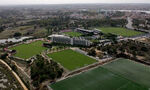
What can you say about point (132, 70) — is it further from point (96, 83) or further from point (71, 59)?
point (71, 59)

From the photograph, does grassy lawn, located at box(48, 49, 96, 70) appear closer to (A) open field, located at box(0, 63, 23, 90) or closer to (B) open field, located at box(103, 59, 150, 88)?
(B) open field, located at box(103, 59, 150, 88)

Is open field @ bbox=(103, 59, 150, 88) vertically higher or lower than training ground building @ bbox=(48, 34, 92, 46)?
lower

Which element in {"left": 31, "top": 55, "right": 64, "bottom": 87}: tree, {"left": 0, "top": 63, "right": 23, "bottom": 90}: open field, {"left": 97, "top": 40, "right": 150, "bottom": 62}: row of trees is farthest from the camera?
{"left": 97, "top": 40, "right": 150, "bottom": 62}: row of trees

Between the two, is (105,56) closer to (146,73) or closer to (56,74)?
(146,73)

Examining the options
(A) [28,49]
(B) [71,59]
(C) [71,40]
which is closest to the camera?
(B) [71,59]

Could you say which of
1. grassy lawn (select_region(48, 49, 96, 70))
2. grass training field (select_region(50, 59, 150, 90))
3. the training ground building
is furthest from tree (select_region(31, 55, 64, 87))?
the training ground building

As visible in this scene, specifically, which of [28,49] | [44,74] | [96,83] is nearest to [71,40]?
[28,49]

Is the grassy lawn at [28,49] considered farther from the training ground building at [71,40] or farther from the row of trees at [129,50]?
the row of trees at [129,50]
